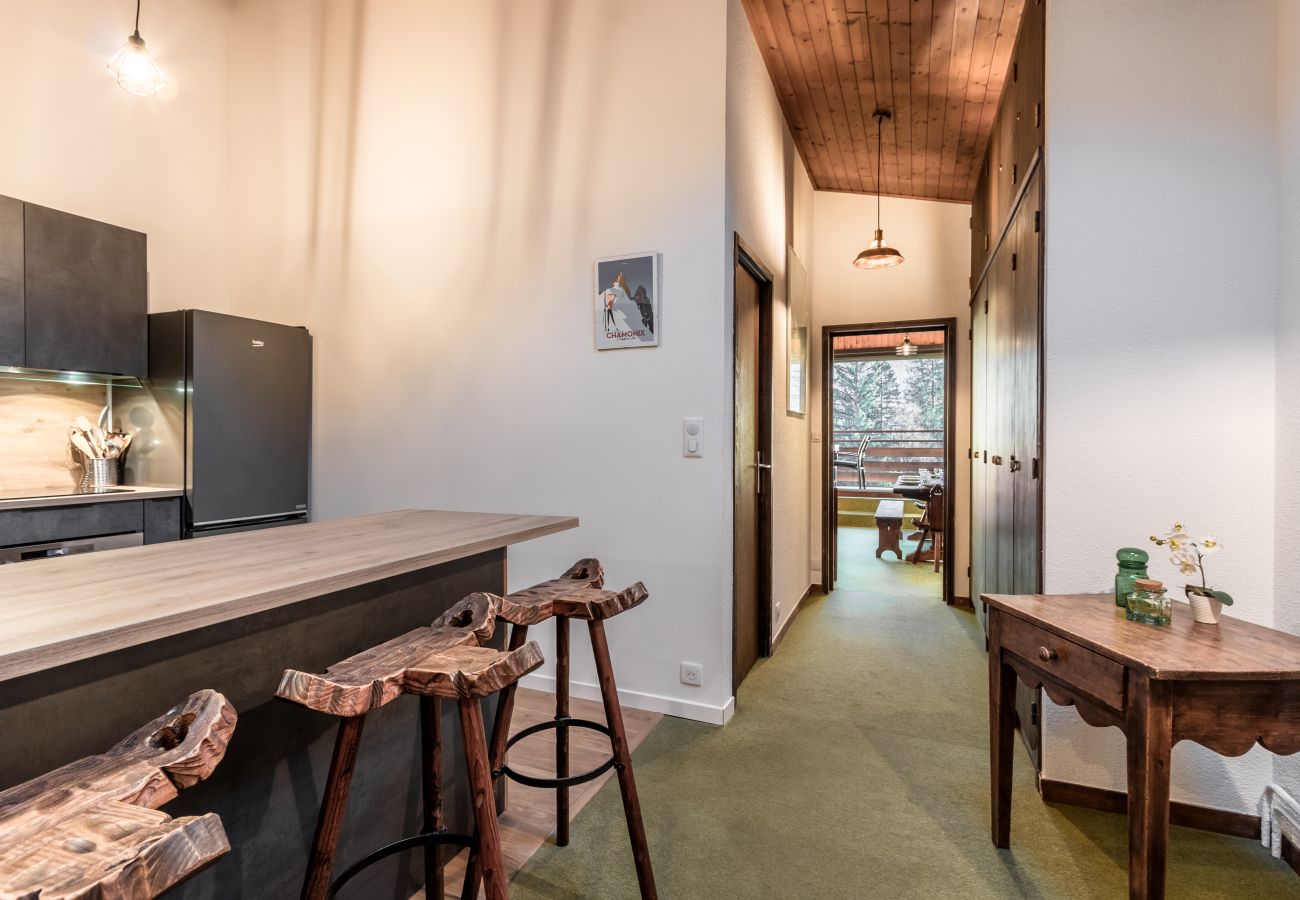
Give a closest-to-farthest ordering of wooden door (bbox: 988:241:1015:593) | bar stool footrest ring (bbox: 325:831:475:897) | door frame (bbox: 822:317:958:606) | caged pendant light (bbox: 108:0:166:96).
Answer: bar stool footrest ring (bbox: 325:831:475:897) < caged pendant light (bbox: 108:0:166:96) < wooden door (bbox: 988:241:1015:593) < door frame (bbox: 822:317:958:606)

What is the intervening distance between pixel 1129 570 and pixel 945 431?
3.15 meters

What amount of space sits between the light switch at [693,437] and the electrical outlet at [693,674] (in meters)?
0.85

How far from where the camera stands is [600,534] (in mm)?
2779

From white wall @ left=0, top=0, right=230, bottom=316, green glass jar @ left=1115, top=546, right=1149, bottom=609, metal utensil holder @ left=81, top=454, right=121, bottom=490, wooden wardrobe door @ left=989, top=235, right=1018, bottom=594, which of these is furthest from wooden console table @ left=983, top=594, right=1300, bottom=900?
white wall @ left=0, top=0, right=230, bottom=316

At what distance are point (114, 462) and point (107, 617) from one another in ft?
9.88

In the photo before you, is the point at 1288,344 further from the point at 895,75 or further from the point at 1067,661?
the point at 895,75

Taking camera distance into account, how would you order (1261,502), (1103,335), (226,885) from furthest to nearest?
(1103,335) → (1261,502) → (226,885)

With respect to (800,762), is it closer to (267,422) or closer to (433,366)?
(433,366)

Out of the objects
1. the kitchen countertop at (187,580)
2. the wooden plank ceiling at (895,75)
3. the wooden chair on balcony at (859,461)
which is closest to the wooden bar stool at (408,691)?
the kitchen countertop at (187,580)

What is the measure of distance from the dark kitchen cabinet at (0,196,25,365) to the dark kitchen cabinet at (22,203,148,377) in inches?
0.9

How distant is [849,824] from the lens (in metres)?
1.88

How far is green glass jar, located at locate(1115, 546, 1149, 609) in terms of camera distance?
165cm

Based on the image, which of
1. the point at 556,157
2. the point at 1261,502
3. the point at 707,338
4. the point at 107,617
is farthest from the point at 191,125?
the point at 1261,502

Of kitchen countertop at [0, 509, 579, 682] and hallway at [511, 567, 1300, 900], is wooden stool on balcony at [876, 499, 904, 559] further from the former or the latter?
kitchen countertop at [0, 509, 579, 682]
